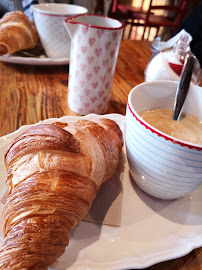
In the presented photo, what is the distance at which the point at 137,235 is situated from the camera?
0.48m

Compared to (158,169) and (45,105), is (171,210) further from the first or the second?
(45,105)

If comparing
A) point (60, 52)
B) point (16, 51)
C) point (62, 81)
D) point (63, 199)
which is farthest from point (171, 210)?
point (16, 51)

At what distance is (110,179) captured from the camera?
1.90 ft

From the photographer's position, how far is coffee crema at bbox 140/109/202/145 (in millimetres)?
547

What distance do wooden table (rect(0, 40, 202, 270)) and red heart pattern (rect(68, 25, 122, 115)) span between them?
7 cm

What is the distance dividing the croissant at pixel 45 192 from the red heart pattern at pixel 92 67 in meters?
0.33

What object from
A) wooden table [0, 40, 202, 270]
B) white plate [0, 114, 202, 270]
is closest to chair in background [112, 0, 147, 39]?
wooden table [0, 40, 202, 270]

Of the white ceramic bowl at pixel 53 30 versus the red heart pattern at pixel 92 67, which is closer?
the red heart pattern at pixel 92 67

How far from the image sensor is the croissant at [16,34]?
3.36ft

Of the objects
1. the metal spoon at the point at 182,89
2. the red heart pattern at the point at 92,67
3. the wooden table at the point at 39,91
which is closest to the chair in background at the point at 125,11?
the wooden table at the point at 39,91

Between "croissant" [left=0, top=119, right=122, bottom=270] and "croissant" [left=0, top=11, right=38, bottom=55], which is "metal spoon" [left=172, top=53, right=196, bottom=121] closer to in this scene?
"croissant" [left=0, top=119, right=122, bottom=270]

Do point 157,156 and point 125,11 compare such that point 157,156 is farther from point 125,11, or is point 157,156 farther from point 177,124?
point 125,11

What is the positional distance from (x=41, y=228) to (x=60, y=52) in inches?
35.7

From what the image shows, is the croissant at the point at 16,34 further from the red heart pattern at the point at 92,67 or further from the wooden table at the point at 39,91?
the red heart pattern at the point at 92,67
